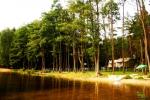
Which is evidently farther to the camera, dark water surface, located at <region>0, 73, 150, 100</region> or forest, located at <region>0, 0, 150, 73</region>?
forest, located at <region>0, 0, 150, 73</region>

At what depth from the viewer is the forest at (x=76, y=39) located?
2510 inches

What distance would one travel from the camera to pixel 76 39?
79.1 meters

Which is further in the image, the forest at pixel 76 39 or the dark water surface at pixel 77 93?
the forest at pixel 76 39

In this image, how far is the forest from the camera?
63.8 meters

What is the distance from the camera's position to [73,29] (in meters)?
74.4

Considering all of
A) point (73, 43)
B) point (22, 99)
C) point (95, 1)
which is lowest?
point (22, 99)

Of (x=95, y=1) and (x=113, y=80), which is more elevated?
(x=95, y=1)

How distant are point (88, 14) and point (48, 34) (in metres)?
27.4

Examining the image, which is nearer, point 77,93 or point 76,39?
point 77,93

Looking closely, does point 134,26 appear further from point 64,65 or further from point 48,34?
point 64,65

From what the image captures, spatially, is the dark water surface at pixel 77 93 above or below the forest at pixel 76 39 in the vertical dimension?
below

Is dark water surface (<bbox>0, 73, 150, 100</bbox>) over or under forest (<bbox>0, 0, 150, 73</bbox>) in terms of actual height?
under

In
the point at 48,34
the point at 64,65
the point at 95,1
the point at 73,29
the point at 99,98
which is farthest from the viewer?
the point at 64,65

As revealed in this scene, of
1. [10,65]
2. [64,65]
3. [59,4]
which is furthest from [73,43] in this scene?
[10,65]
